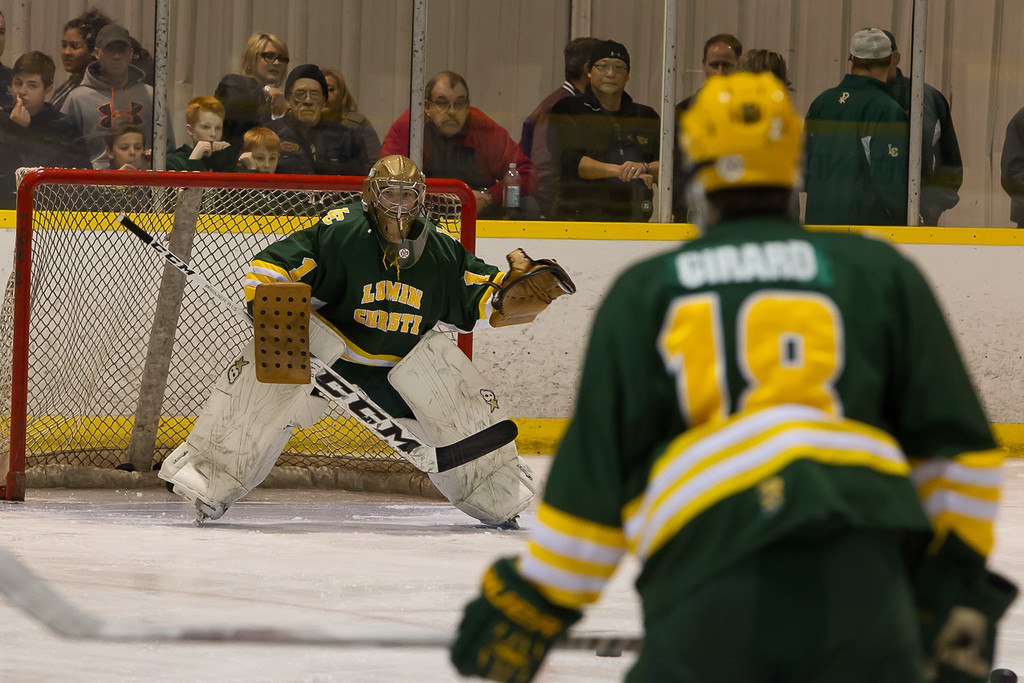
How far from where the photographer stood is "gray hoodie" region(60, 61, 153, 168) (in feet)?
17.0

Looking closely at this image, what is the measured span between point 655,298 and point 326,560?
2.34m

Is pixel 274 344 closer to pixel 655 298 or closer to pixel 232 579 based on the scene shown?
pixel 232 579

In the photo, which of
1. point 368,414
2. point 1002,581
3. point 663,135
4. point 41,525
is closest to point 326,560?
point 368,414

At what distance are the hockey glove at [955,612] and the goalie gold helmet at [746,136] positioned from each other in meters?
0.34

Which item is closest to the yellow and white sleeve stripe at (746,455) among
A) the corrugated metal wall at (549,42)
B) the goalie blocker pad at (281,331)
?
the goalie blocker pad at (281,331)

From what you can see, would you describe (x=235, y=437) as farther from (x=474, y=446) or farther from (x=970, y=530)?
(x=970, y=530)

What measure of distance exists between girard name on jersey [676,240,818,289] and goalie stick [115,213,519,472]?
276cm

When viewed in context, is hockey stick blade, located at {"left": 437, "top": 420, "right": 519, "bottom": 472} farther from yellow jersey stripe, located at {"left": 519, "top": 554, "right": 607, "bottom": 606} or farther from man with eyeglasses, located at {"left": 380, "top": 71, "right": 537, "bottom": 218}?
yellow jersey stripe, located at {"left": 519, "top": 554, "right": 607, "bottom": 606}

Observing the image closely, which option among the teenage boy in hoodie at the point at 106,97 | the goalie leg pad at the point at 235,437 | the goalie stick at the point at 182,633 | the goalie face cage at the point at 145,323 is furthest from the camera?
the teenage boy in hoodie at the point at 106,97

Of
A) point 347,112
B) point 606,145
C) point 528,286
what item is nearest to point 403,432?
point 528,286

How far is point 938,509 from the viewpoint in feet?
3.58

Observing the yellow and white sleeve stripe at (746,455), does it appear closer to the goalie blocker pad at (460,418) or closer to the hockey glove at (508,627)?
the hockey glove at (508,627)

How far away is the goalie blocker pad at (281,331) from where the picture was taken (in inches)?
143

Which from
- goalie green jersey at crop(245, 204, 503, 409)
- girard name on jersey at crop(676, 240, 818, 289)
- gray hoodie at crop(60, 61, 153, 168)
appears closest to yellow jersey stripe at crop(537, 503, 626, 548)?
girard name on jersey at crop(676, 240, 818, 289)
